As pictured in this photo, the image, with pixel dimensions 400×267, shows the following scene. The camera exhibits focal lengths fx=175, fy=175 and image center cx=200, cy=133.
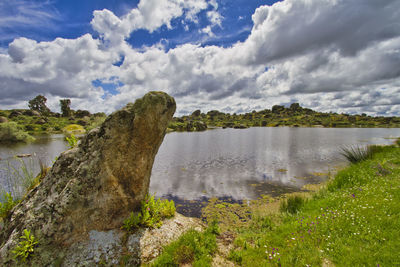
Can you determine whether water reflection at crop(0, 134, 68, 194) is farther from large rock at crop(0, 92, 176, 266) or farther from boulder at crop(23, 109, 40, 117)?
boulder at crop(23, 109, 40, 117)

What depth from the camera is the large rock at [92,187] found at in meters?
6.52

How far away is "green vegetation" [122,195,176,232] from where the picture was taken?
811 centimetres

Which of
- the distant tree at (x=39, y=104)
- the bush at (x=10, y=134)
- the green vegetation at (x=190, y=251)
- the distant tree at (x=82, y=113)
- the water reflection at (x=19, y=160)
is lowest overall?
the water reflection at (x=19, y=160)

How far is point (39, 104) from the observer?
160 metres

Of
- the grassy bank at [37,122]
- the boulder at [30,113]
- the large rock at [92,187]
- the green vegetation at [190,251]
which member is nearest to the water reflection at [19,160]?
the large rock at [92,187]

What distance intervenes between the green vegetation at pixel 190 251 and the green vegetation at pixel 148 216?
5.65 ft

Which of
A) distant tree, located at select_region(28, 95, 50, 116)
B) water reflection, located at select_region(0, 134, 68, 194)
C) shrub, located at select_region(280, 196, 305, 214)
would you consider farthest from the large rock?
distant tree, located at select_region(28, 95, 50, 116)

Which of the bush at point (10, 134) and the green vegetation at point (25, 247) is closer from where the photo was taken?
the green vegetation at point (25, 247)

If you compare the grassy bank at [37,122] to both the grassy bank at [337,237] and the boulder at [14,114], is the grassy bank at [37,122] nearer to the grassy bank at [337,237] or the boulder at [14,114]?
the boulder at [14,114]

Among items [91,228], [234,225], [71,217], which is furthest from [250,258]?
[71,217]

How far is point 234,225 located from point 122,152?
8.87m

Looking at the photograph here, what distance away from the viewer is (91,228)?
734 cm

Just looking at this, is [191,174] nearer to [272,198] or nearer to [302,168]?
[272,198]

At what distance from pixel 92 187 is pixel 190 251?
4.71m
